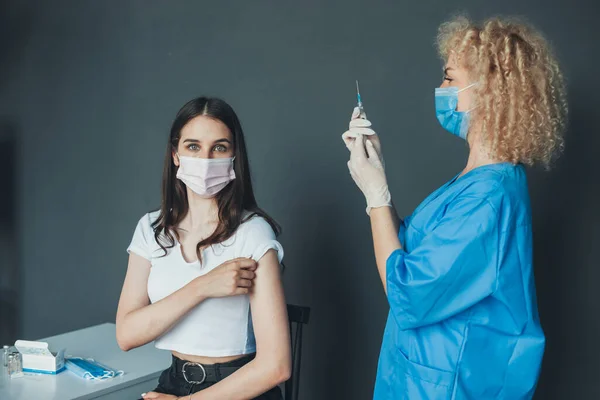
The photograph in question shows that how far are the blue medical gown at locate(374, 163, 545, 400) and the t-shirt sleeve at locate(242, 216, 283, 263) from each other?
1.28 feet

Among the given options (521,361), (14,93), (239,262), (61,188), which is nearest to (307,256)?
(239,262)

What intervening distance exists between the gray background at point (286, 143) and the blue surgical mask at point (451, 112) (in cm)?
57

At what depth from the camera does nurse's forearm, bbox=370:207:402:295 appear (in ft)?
4.41

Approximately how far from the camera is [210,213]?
175 centimetres

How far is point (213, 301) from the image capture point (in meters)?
1.62

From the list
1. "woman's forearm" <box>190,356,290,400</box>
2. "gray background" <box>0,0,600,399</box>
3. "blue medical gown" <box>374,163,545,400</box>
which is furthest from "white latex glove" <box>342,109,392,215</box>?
"gray background" <box>0,0,600,399</box>

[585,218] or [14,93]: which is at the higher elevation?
[14,93]

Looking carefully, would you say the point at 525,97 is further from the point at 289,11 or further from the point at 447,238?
the point at 289,11

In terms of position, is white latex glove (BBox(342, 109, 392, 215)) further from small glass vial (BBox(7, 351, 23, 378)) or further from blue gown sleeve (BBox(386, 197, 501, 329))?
small glass vial (BBox(7, 351, 23, 378))

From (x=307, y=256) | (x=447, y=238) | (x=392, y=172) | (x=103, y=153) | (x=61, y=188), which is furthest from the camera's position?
(x=61, y=188)

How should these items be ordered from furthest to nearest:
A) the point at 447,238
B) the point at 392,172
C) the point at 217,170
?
the point at 392,172 → the point at 217,170 → the point at 447,238

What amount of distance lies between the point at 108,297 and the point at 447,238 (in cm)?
219

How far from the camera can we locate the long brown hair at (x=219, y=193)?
169 cm

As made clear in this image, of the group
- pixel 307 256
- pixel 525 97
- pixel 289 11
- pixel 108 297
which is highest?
pixel 289 11
